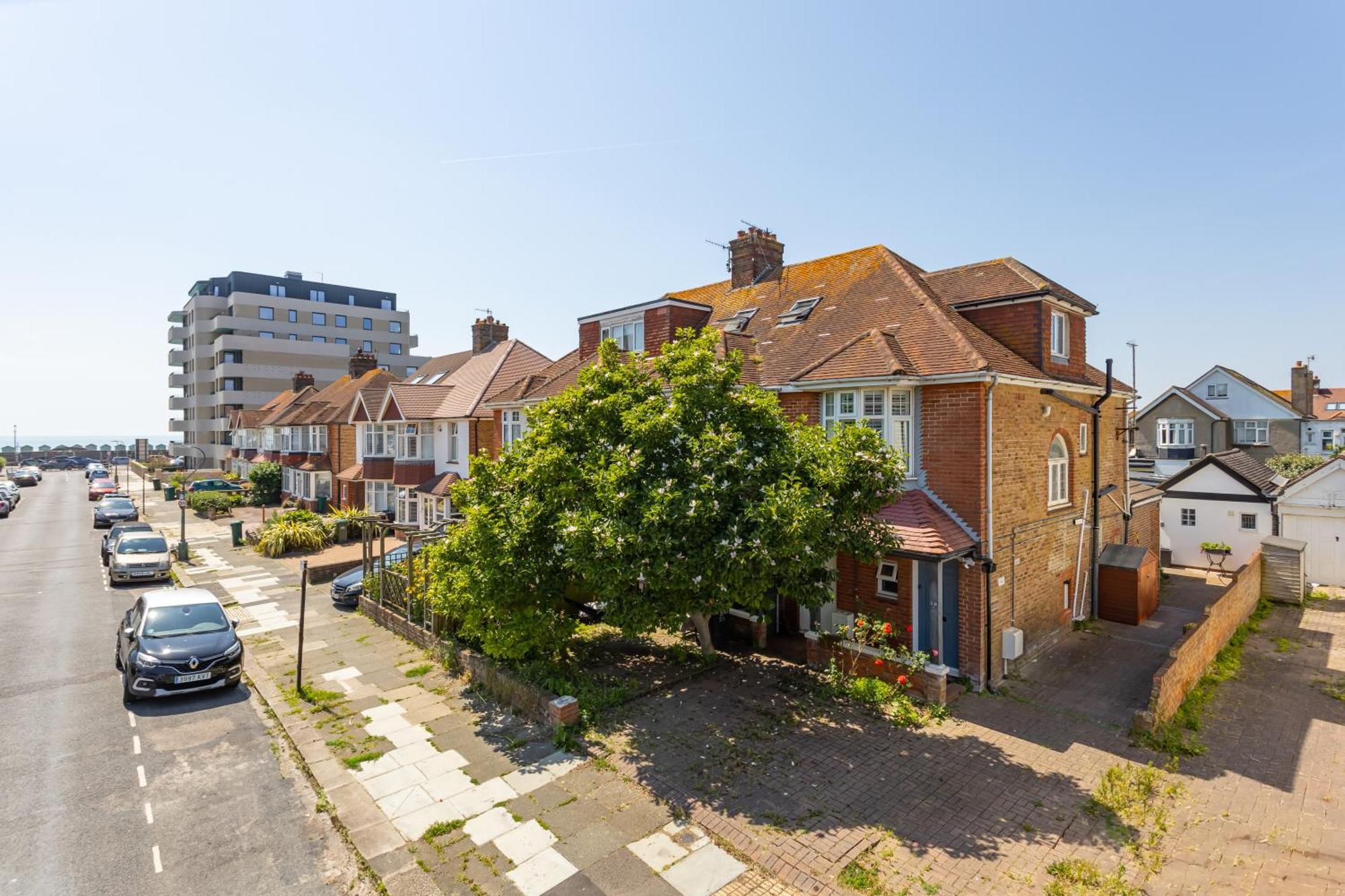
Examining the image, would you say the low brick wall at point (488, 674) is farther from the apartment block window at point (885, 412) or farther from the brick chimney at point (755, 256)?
the brick chimney at point (755, 256)

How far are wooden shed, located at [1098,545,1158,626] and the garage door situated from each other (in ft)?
30.6

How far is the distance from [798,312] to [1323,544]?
20.0 metres

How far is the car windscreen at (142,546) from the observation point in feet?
76.3

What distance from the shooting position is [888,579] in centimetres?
1401

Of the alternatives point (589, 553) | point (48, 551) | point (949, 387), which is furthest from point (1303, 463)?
point (48, 551)

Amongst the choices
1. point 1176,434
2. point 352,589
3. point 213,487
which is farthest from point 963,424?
point 213,487

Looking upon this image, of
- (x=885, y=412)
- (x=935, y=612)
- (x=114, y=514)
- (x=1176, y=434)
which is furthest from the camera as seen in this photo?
(x=1176, y=434)

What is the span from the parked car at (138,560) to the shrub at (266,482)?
1973 centimetres

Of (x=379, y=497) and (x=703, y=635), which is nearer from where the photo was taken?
(x=703, y=635)

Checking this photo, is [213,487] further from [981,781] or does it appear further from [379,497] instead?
[981,781]

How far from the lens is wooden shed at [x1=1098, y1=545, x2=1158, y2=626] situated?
17.2m

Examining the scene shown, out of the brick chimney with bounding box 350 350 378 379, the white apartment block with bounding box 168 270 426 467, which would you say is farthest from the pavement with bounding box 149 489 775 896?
the white apartment block with bounding box 168 270 426 467

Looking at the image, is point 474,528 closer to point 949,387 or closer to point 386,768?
point 386,768

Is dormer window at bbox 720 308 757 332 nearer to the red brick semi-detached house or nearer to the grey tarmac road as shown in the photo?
the red brick semi-detached house
